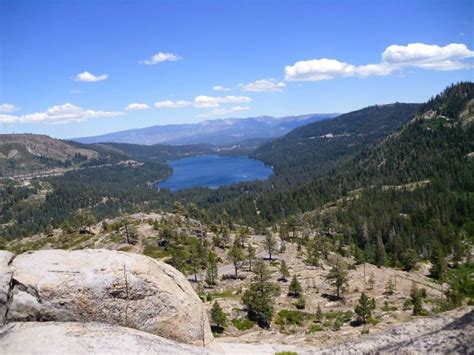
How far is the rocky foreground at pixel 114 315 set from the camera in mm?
21891

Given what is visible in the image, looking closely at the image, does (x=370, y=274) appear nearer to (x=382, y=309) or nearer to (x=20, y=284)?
(x=382, y=309)

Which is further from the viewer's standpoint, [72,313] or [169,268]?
[169,268]

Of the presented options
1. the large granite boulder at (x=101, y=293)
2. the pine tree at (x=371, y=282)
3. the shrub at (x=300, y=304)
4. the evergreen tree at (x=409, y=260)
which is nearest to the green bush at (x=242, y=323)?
the shrub at (x=300, y=304)

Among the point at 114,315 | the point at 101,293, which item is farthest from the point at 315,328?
the point at 101,293

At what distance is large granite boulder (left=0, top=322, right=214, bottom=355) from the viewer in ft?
71.3

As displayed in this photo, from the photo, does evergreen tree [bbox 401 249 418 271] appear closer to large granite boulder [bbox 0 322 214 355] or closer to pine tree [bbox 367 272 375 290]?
pine tree [bbox 367 272 375 290]

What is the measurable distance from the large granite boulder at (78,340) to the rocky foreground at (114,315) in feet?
0.18

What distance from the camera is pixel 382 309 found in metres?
98.9

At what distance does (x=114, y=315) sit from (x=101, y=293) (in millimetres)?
1672

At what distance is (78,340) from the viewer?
22.5 metres

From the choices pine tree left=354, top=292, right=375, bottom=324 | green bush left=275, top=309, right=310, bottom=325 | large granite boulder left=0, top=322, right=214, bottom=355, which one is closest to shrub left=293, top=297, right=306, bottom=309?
green bush left=275, top=309, right=310, bottom=325

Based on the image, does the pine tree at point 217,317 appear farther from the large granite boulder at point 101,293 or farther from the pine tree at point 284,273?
the large granite boulder at point 101,293

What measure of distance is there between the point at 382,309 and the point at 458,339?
86.3m

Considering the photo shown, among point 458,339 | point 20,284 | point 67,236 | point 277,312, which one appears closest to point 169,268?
point 20,284
